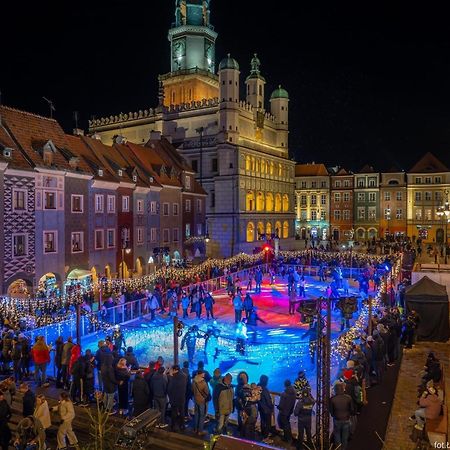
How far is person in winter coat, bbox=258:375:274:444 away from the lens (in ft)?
33.9

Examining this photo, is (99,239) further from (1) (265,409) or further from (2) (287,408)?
(2) (287,408)

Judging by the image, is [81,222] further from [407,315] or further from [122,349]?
[407,315]

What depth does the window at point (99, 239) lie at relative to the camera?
108ft

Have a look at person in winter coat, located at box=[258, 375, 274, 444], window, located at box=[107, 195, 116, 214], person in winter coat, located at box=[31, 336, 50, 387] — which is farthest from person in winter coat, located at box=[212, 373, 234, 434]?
window, located at box=[107, 195, 116, 214]

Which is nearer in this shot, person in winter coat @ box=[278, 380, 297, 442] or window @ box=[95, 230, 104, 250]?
person in winter coat @ box=[278, 380, 297, 442]

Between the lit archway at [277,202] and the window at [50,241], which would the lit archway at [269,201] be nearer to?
the lit archway at [277,202]

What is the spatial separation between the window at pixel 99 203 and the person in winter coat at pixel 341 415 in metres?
26.3

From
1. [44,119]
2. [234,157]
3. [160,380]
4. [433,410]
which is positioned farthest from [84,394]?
[234,157]

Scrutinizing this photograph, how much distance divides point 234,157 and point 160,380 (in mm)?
48435

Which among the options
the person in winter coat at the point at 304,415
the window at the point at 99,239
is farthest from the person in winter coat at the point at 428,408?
the window at the point at 99,239

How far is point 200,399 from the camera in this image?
34.8 ft

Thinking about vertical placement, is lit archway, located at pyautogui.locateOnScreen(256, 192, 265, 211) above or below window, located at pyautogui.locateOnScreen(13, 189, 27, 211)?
above

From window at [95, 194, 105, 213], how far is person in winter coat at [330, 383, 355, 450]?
26.3m

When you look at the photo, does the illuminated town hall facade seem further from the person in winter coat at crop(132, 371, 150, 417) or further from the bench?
the bench
